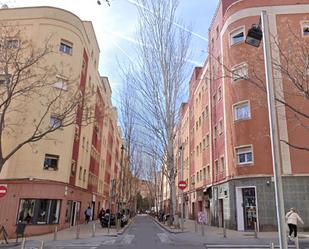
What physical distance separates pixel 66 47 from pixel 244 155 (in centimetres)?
1807

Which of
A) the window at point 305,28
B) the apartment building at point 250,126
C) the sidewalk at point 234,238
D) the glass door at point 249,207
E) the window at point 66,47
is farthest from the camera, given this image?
the window at point 66,47

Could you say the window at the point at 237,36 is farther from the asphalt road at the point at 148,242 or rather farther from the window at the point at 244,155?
the asphalt road at the point at 148,242

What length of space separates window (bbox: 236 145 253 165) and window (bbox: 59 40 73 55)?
56.0 ft

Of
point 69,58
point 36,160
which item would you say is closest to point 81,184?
point 36,160

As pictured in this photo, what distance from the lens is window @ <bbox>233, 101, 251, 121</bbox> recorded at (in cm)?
2817

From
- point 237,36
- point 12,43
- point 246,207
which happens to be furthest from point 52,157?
point 237,36

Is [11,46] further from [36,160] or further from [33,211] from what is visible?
[33,211]

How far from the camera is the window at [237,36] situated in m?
29.9

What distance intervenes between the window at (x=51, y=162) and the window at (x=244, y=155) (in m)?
14.8

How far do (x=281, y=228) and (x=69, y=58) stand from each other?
2627 cm

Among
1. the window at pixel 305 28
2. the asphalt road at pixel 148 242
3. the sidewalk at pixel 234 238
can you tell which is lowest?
the asphalt road at pixel 148 242

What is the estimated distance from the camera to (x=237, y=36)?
30.5 meters

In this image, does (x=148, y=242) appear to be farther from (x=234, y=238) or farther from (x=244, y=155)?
(x=244, y=155)

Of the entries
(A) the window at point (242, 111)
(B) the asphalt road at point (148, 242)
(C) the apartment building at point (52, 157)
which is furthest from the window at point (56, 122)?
(A) the window at point (242, 111)
